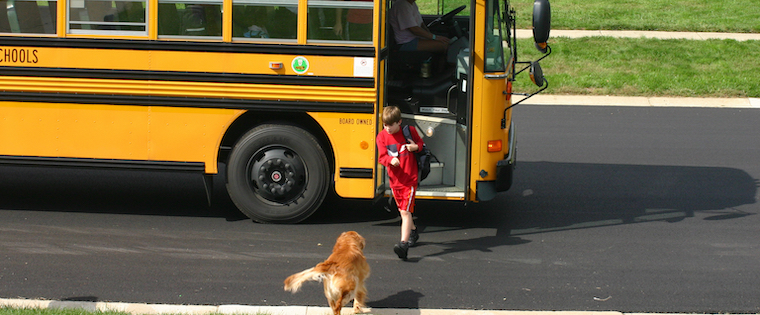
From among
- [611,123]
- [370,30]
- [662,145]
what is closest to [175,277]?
[370,30]

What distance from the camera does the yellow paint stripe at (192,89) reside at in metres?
6.88

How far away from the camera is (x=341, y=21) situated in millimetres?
6766

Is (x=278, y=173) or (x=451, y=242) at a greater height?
(x=278, y=173)

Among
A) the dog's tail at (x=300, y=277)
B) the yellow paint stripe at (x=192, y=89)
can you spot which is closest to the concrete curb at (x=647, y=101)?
the yellow paint stripe at (x=192, y=89)

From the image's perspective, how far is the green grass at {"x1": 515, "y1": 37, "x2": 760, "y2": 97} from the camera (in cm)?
1440

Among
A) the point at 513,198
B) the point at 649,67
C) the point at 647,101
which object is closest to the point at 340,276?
the point at 513,198

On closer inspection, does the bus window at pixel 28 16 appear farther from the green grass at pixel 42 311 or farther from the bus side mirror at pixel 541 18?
the bus side mirror at pixel 541 18

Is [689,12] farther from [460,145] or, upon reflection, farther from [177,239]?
[177,239]

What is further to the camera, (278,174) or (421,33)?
(421,33)

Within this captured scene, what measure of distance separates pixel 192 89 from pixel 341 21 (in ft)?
4.52

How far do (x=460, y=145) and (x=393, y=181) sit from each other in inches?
34.7

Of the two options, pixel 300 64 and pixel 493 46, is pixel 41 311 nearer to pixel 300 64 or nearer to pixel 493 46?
pixel 300 64

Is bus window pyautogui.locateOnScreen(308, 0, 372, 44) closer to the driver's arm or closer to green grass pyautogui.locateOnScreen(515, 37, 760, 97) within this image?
the driver's arm

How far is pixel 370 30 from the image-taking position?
22.2 feet
